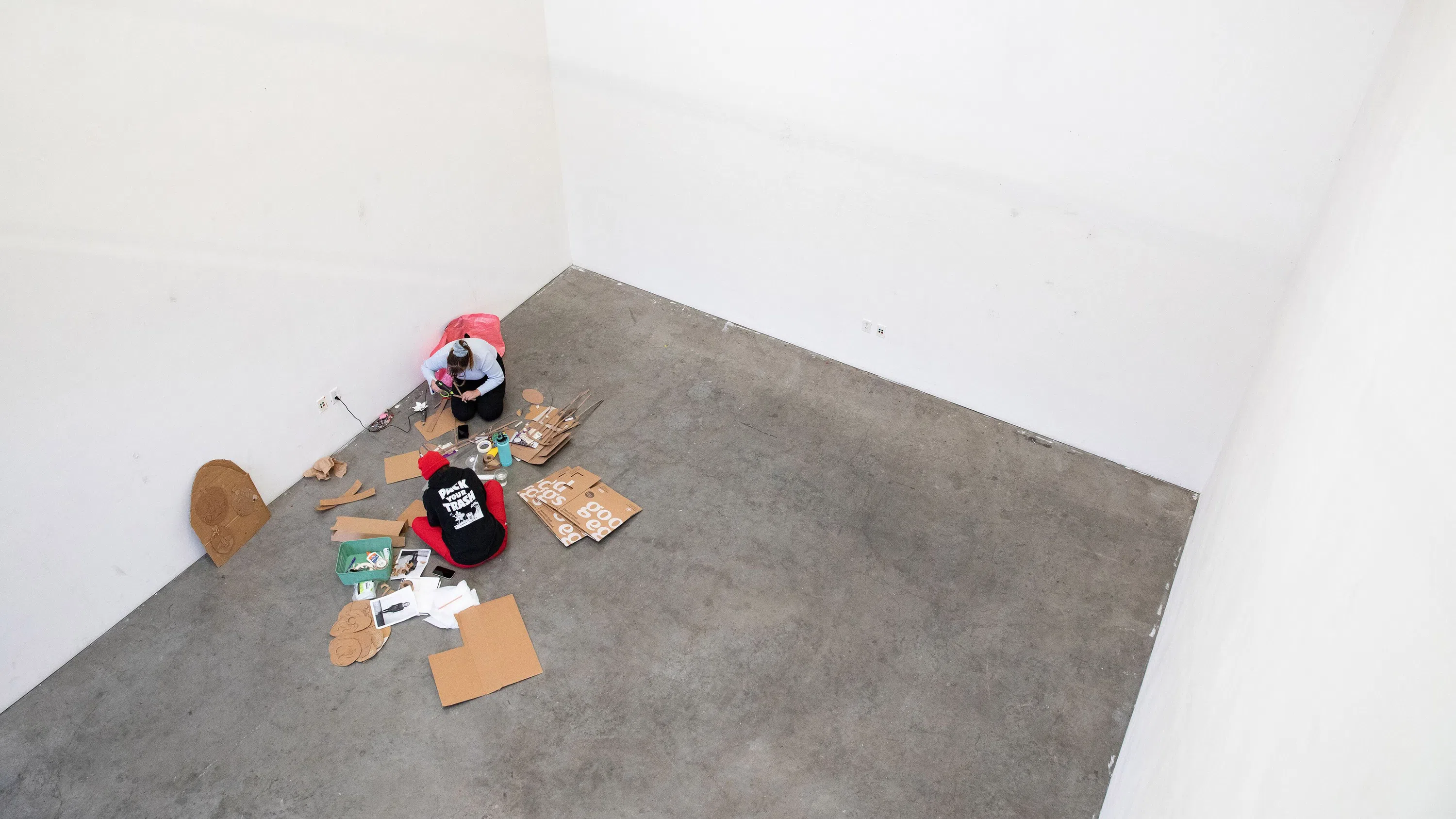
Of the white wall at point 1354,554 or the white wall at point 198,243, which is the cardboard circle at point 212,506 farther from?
the white wall at point 1354,554

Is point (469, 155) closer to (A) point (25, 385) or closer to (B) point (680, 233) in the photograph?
(B) point (680, 233)

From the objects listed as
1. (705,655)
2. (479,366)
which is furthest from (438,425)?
(705,655)

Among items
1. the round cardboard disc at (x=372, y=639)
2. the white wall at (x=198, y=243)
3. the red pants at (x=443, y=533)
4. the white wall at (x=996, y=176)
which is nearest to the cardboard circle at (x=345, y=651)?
the round cardboard disc at (x=372, y=639)

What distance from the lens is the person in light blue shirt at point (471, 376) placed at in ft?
15.8

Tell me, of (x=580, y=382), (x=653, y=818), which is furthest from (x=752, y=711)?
(x=580, y=382)

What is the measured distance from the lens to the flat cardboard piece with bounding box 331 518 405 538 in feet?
14.1

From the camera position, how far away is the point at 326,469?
4.59 meters

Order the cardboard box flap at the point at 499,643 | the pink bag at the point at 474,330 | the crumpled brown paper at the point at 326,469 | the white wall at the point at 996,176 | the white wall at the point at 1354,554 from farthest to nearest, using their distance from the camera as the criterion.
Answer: the pink bag at the point at 474,330 < the crumpled brown paper at the point at 326,469 < the cardboard box flap at the point at 499,643 < the white wall at the point at 996,176 < the white wall at the point at 1354,554

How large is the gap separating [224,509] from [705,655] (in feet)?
8.25

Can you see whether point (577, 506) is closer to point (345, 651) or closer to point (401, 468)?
point (401, 468)

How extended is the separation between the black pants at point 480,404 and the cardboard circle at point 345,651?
1.51 meters

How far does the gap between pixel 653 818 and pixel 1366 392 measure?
2862 millimetres

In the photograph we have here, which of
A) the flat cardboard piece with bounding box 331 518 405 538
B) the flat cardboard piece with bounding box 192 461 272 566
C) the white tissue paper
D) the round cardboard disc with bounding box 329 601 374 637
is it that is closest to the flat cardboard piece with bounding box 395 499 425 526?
the flat cardboard piece with bounding box 331 518 405 538

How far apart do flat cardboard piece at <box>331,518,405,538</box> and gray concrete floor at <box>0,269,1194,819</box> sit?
0.33 feet
